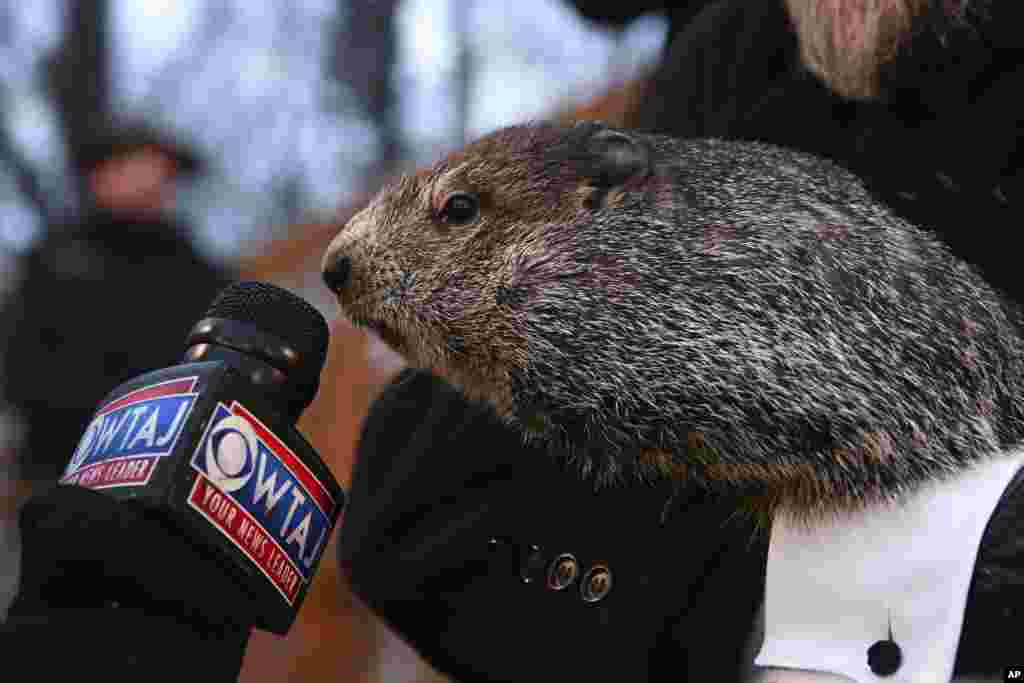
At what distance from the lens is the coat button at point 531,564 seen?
1221mm

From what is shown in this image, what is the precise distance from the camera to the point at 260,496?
2.83 feet

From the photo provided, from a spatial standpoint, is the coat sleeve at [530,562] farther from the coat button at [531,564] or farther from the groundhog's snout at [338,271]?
the groundhog's snout at [338,271]

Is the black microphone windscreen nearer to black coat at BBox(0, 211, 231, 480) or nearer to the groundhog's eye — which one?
the groundhog's eye

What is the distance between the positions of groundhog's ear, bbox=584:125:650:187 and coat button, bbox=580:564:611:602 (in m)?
0.41

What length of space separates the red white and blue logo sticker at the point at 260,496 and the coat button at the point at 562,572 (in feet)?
1.16

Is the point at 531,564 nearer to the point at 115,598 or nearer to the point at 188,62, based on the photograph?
the point at 115,598

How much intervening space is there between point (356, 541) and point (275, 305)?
1.57 ft

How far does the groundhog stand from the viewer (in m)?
1.01

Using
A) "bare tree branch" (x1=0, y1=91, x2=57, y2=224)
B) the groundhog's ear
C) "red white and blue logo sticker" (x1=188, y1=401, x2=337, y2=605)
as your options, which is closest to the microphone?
"red white and blue logo sticker" (x1=188, y1=401, x2=337, y2=605)

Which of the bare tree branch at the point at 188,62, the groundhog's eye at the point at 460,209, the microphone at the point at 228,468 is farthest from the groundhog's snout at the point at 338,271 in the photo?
the bare tree branch at the point at 188,62

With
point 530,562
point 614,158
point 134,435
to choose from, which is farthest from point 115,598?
point 614,158

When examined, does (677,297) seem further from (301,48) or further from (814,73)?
(301,48)

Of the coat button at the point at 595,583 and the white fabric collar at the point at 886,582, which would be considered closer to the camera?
the white fabric collar at the point at 886,582

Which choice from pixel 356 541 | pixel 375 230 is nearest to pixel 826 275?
pixel 375 230
